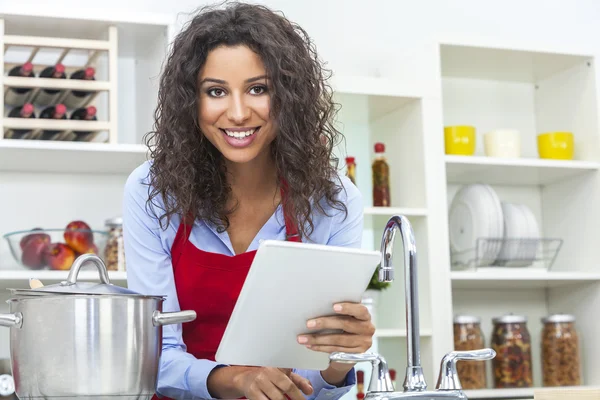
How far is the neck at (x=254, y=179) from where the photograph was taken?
4.94 feet

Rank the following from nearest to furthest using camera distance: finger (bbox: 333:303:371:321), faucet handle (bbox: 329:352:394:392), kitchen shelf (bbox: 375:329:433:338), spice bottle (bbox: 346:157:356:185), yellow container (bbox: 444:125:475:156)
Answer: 1. faucet handle (bbox: 329:352:394:392)
2. finger (bbox: 333:303:371:321)
3. kitchen shelf (bbox: 375:329:433:338)
4. spice bottle (bbox: 346:157:356:185)
5. yellow container (bbox: 444:125:475:156)

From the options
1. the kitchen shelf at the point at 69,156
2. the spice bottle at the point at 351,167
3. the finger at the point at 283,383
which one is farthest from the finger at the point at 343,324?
the spice bottle at the point at 351,167

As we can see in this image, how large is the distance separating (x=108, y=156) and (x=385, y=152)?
895mm

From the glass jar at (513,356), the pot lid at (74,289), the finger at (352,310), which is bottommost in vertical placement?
the glass jar at (513,356)

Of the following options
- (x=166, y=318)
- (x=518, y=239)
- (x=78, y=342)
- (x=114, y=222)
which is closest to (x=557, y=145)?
(x=518, y=239)

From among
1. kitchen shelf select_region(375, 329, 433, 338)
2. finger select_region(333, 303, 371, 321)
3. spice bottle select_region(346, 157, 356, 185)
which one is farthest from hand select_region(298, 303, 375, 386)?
spice bottle select_region(346, 157, 356, 185)

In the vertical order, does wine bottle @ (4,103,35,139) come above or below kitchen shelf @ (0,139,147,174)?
above

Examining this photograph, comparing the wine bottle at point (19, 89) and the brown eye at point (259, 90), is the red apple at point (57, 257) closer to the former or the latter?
the wine bottle at point (19, 89)

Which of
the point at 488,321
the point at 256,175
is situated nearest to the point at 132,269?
the point at 256,175

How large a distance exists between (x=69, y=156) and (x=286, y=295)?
1365 mm

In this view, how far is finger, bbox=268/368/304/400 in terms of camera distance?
3.70ft

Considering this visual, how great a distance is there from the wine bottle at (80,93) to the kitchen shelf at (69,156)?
0.15 metres

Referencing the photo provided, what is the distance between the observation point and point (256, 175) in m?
1.51

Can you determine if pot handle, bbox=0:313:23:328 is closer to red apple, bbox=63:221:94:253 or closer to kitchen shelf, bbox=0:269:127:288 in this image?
kitchen shelf, bbox=0:269:127:288
